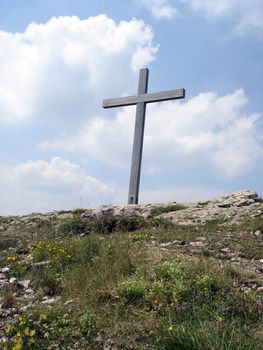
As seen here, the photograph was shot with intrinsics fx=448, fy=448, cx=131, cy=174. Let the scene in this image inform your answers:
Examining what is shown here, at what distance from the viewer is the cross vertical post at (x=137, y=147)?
1519cm

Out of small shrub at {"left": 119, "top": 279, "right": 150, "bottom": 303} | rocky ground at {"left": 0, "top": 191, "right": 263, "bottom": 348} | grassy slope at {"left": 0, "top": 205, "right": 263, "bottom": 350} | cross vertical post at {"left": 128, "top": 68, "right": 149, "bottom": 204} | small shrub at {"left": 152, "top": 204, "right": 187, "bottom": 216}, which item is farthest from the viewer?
cross vertical post at {"left": 128, "top": 68, "right": 149, "bottom": 204}

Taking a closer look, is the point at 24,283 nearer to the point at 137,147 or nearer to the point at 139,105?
the point at 137,147

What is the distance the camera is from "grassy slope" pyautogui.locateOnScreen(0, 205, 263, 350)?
3.94 meters

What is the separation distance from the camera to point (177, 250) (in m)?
6.89

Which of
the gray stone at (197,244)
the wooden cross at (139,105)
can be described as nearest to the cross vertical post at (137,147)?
the wooden cross at (139,105)

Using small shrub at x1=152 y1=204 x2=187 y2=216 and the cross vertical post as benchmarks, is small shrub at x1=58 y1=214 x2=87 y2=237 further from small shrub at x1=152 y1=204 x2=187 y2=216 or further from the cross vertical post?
the cross vertical post

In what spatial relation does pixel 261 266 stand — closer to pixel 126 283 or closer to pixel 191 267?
pixel 191 267

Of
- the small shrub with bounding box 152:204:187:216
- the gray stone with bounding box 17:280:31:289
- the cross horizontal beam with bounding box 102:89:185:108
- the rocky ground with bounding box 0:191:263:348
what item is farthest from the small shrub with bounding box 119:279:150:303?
the cross horizontal beam with bounding box 102:89:185:108

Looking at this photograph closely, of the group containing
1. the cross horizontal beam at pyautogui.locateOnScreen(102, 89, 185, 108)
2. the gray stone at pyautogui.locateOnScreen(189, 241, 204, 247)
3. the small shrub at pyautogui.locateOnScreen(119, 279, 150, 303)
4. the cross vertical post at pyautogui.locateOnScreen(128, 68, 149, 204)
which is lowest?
the small shrub at pyautogui.locateOnScreen(119, 279, 150, 303)

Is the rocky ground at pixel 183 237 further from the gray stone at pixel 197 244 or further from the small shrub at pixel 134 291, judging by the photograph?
the small shrub at pixel 134 291

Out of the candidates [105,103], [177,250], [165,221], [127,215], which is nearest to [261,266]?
[177,250]

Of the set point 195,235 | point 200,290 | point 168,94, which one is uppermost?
point 168,94

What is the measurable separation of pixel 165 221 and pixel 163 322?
671 cm

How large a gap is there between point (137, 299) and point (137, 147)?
10.9 metres
